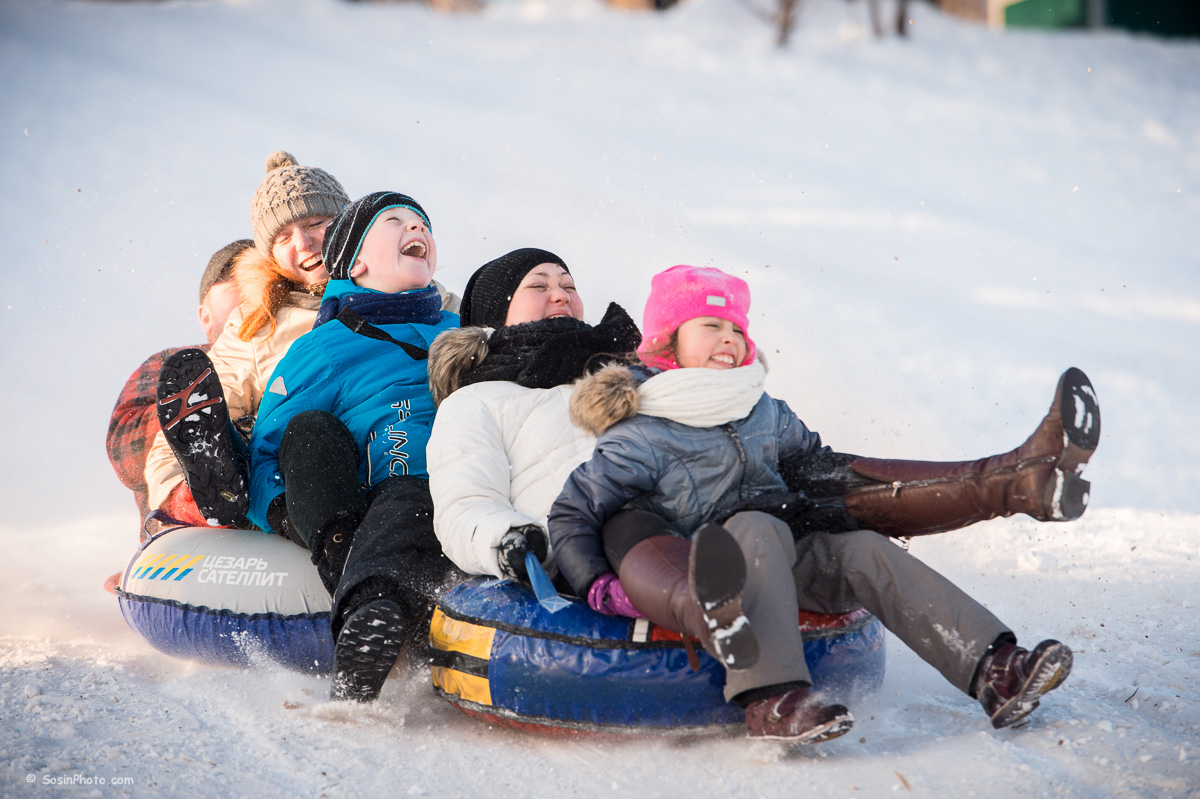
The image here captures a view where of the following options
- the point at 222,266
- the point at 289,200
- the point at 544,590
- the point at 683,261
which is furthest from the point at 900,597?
the point at 683,261

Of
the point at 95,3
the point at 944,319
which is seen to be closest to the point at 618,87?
the point at 944,319

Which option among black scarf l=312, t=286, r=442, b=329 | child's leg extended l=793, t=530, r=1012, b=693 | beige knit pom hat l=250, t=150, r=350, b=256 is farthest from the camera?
beige knit pom hat l=250, t=150, r=350, b=256

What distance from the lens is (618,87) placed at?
8.60 m

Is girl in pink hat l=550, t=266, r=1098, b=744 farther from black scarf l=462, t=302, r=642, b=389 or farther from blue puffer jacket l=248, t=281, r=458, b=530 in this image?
blue puffer jacket l=248, t=281, r=458, b=530

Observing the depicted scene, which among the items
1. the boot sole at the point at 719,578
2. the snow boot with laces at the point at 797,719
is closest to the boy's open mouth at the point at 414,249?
the boot sole at the point at 719,578

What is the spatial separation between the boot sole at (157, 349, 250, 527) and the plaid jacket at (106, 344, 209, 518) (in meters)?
0.69

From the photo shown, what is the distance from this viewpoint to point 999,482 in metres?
1.97

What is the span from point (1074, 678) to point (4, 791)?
7.50ft

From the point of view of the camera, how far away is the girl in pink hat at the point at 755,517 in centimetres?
174

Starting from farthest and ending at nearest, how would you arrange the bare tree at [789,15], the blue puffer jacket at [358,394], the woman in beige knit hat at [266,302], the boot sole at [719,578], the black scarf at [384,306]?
the bare tree at [789,15]
the woman in beige knit hat at [266,302]
the black scarf at [384,306]
the blue puffer jacket at [358,394]
the boot sole at [719,578]

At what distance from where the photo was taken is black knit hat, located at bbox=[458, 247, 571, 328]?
261 cm

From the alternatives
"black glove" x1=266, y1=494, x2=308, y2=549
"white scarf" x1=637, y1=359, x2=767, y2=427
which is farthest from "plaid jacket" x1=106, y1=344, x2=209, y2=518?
"white scarf" x1=637, y1=359, x2=767, y2=427

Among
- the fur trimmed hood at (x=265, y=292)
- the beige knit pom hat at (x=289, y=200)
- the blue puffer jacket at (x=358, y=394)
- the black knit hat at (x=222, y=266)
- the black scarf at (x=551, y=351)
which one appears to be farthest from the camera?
the black knit hat at (x=222, y=266)

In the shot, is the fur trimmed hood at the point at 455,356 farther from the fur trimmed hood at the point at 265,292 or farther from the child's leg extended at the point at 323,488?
the fur trimmed hood at the point at 265,292
